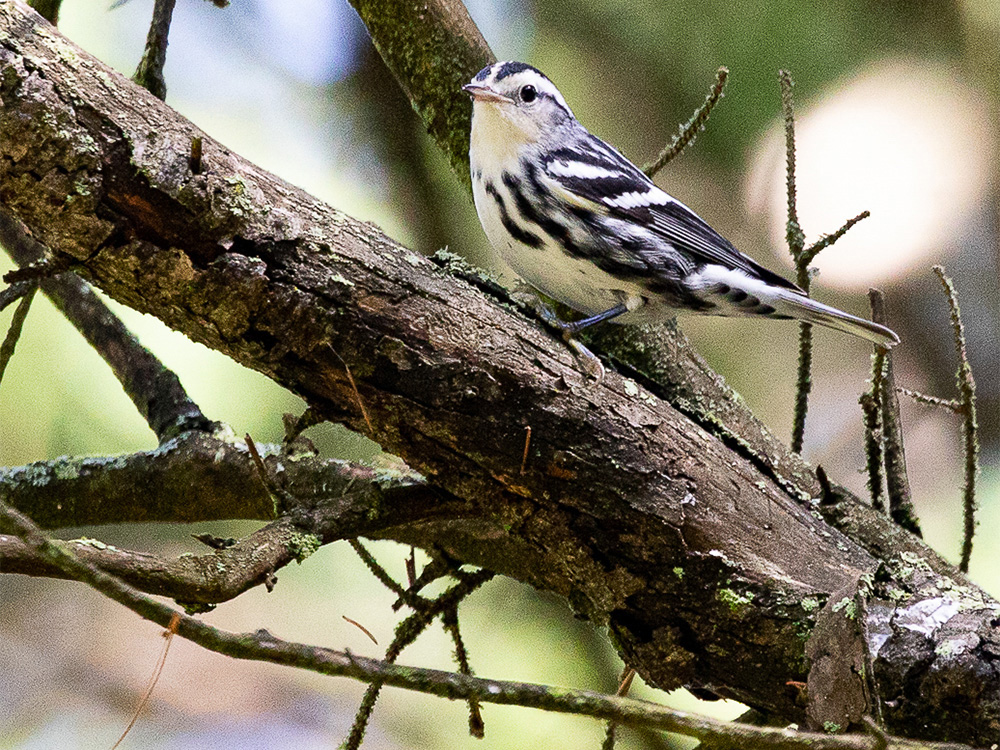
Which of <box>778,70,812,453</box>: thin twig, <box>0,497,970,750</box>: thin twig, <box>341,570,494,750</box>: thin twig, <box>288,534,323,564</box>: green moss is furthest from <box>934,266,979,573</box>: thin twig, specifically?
<box>288,534,323,564</box>: green moss

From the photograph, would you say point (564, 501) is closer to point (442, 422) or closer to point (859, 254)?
point (442, 422)

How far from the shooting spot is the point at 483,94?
1.73 meters

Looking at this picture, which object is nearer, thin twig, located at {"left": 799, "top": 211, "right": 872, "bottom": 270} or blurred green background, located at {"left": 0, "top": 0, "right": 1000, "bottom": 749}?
thin twig, located at {"left": 799, "top": 211, "right": 872, "bottom": 270}

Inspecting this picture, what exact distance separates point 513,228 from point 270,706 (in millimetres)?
1465

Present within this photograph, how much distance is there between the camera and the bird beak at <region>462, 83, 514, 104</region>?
1.73 metres

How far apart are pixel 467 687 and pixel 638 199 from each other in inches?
48.2

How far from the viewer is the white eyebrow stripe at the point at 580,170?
176cm

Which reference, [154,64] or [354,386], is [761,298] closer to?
[354,386]

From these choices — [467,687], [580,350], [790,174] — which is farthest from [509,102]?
[467,687]

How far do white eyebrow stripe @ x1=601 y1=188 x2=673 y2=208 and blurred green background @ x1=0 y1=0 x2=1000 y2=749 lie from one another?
83 centimetres

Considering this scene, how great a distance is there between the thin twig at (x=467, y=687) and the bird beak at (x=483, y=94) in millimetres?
1198

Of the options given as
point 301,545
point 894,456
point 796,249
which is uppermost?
point 796,249

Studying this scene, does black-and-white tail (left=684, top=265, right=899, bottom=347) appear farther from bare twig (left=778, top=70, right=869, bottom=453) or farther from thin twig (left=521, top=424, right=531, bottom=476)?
thin twig (left=521, top=424, right=531, bottom=476)

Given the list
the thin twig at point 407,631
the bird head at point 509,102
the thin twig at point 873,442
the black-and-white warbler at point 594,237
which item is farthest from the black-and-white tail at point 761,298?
the thin twig at point 407,631
